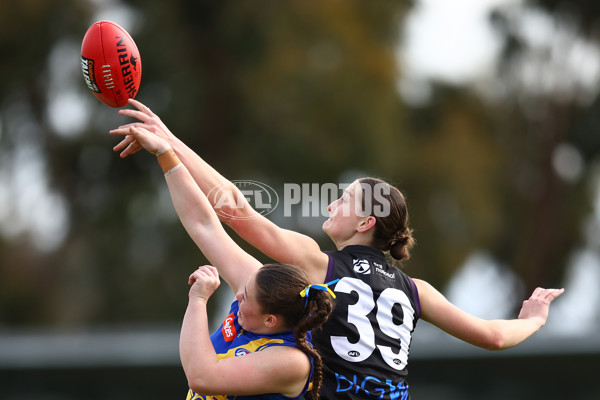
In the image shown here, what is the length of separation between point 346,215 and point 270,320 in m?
0.65

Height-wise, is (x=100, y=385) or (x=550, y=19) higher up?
(x=550, y=19)

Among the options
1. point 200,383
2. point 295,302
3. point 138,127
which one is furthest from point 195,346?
point 138,127

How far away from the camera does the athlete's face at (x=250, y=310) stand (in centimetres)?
345

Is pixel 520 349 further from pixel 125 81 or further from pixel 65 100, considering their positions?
pixel 65 100

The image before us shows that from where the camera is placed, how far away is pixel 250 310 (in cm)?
348

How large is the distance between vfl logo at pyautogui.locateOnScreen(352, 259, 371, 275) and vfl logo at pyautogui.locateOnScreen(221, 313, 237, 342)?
60 cm

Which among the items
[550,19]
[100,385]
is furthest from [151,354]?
[550,19]

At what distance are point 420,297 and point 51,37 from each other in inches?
622

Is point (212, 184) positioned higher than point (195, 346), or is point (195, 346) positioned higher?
point (212, 184)

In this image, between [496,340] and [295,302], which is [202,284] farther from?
[496,340]

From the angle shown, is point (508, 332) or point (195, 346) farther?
point (508, 332)

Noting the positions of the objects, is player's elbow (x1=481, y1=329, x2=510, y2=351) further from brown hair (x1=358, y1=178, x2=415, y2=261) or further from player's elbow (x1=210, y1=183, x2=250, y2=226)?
player's elbow (x1=210, y1=183, x2=250, y2=226)

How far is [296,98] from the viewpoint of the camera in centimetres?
1719

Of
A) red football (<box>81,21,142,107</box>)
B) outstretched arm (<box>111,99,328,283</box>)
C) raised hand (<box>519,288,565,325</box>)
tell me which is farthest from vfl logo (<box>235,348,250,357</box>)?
red football (<box>81,21,142,107</box>)
